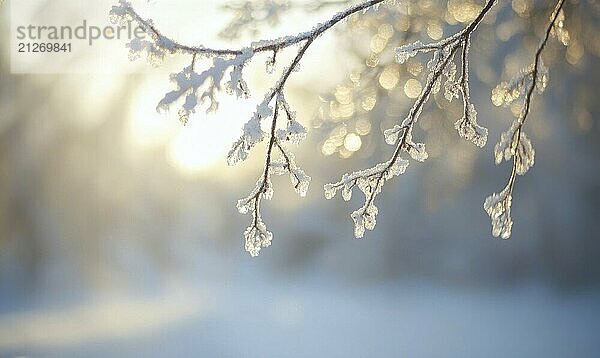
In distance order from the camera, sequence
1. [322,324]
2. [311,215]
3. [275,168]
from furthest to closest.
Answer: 1. [311,215]
2. [322,324]
3. [275,168]

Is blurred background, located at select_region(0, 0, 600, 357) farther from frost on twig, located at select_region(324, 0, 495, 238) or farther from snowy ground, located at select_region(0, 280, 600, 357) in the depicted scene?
frost on twig, located at select_region(324, 0, 495, 238)

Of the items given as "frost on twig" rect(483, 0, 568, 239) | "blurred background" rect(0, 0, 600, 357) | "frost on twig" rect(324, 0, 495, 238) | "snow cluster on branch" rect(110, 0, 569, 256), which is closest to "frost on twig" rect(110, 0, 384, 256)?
"snow cluster on branch" rect(110, 0, 569, 256)

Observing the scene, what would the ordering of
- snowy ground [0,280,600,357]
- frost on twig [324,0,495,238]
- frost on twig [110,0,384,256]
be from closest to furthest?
frost on twig [110,0,384,256] < frost on twig [324,0,495,238] < snowy ground [0,280,600,357]

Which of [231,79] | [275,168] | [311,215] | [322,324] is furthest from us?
[311,215]

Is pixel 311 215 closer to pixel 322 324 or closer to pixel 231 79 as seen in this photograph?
pixel 322 324

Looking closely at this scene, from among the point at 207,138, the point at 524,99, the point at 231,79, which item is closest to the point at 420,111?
the point at 524,99

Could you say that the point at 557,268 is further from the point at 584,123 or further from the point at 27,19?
the point at 27,19
